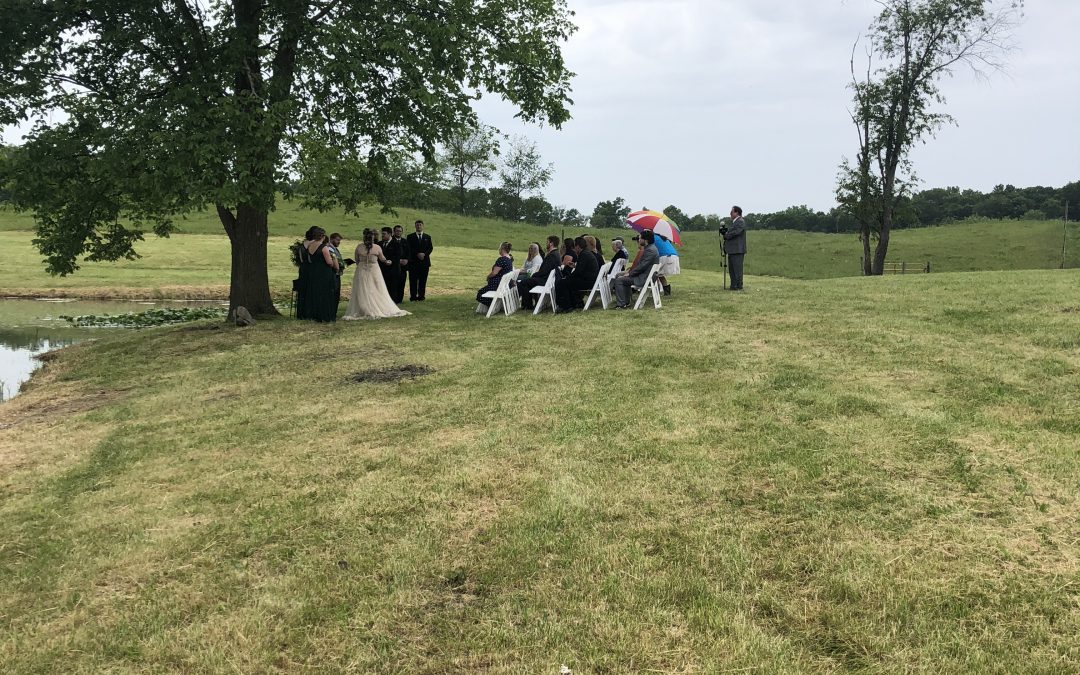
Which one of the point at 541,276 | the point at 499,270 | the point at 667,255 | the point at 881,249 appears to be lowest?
the point at 541,276

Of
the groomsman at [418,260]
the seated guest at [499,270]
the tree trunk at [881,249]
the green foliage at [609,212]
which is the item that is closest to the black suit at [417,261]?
the groomsman at [418,260]

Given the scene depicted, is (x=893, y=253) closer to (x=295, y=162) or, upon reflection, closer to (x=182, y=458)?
(x=295, y=162)

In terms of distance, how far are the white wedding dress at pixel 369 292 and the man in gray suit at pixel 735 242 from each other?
24.0ft

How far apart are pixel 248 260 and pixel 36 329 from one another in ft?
21.8

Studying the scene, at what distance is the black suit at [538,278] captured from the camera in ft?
43.4

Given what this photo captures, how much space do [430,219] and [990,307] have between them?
163ft

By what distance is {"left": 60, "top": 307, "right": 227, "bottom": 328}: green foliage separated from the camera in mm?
16859

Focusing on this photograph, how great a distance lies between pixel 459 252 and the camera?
38.3 m

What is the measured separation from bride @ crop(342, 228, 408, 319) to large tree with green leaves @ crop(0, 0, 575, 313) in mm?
1150

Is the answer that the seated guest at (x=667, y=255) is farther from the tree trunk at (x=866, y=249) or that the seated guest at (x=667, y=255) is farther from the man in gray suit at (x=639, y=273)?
the tree trunk at (x=866, y=249)

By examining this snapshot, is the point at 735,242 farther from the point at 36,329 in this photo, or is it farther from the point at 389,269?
the point at 36,329

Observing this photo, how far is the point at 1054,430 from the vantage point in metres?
4.92

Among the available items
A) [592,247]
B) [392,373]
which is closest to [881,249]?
[592,247]

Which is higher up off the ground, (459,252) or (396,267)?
(459,252)
